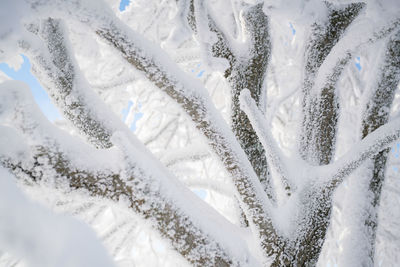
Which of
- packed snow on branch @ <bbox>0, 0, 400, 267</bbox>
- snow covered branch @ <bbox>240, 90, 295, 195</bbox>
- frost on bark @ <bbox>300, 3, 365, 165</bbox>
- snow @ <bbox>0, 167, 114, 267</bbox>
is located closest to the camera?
snow @ <bbox>0, 167, 114, 267</bbox>

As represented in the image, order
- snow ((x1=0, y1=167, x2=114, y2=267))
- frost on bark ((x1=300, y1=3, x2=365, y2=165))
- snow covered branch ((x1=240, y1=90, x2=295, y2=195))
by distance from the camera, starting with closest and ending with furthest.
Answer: snow ((x1=0, y1=167, x2=114, y2=267)) < snow covered branch ((x1=240, y1=90, x2=295, y2=195)) < frost on bark ((x1=300, y1=3, x2=365, y2=165))

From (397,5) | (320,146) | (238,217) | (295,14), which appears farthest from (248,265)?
(397,5)

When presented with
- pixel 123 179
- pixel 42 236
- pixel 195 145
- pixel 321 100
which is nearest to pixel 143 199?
pixel 123 179

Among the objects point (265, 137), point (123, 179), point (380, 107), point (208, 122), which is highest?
point (123, 179)

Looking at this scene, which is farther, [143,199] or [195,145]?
[195,145]

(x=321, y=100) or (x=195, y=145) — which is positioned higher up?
(x=195, y=145)

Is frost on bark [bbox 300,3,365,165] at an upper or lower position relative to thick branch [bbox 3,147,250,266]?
lower

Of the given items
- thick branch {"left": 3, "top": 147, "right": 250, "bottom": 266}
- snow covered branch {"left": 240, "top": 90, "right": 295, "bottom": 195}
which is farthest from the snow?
snow covered branch {"left": 240, "top": 90, "right": 295, "bottom": 195}

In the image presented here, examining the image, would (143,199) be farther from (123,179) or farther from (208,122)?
(208,122)

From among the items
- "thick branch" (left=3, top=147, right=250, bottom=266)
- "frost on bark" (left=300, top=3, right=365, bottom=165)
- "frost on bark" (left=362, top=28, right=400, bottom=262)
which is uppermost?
"thick branch" (left=3, top=147, right=250, bottom=266)

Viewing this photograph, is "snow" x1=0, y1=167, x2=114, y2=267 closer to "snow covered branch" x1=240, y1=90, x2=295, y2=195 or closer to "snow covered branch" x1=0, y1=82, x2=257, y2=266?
"snow covered branch" x1=0, y1=82, x2=257, y2=266

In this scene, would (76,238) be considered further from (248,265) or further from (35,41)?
(35,41)

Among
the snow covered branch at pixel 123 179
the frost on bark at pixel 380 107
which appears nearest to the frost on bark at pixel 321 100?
the frost on bark at pixel 380 107

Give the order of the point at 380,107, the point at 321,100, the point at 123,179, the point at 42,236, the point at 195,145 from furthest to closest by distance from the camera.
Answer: the point at 195,145
the point at 380,107
the point at 321,100
the point at 123,179
the point at 42,236
